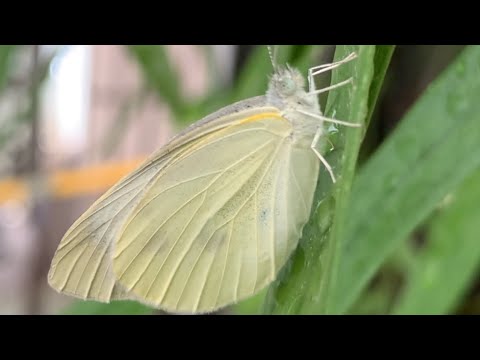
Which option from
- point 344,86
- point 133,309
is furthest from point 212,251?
point 344,86

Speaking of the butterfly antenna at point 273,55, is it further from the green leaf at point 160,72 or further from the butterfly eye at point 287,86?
the green leaf at point 160,72

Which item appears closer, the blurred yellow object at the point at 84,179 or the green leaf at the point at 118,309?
the green leaf at the point at 118,309

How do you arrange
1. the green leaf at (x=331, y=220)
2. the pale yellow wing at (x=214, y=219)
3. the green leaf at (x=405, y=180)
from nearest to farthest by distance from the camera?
the green leaf at (x=331, y=220)
the green leaf at (x=405, y=180)
the pale yellow wing at (x=214, y=219)

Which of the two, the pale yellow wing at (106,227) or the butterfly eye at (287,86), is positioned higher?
the butterfly eye at (287,86)

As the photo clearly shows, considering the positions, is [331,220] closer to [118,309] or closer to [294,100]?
[294,100]

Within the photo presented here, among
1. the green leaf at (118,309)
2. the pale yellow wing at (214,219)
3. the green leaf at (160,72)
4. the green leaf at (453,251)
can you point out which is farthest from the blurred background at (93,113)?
the green leaf at (453,251)

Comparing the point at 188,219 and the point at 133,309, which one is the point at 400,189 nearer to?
the point at 188,219
